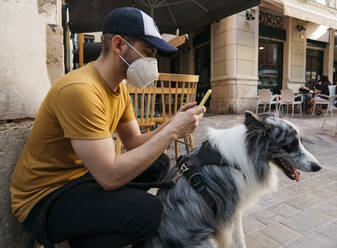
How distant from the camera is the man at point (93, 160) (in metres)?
1.17

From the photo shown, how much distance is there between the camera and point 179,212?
4.55 ft

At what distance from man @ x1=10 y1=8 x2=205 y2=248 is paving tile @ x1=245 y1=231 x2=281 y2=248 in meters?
0.94

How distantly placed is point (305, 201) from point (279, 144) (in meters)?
1.40

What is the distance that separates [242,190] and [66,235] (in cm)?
102

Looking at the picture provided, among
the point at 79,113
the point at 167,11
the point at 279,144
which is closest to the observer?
the point at 79,113

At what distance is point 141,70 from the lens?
58.1 inches

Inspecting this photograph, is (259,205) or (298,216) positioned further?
(259,205)

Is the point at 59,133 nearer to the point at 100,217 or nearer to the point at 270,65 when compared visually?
the point at 100,217

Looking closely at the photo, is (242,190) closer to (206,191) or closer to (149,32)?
(206,191)

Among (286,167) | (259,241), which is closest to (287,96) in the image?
(259,241)

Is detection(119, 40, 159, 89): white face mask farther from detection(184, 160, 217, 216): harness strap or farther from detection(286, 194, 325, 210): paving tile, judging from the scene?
detection(286, 194, 325, 210): paving tile

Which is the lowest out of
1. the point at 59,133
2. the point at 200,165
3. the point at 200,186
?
the point at 200,186

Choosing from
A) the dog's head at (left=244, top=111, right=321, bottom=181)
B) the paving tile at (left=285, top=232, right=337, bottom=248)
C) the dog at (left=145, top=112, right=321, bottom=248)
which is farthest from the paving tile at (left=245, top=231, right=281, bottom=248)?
the dog's head at (left=244, top=111, right=321, bottom=181)

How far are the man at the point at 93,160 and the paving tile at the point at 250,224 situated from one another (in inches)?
41.4
